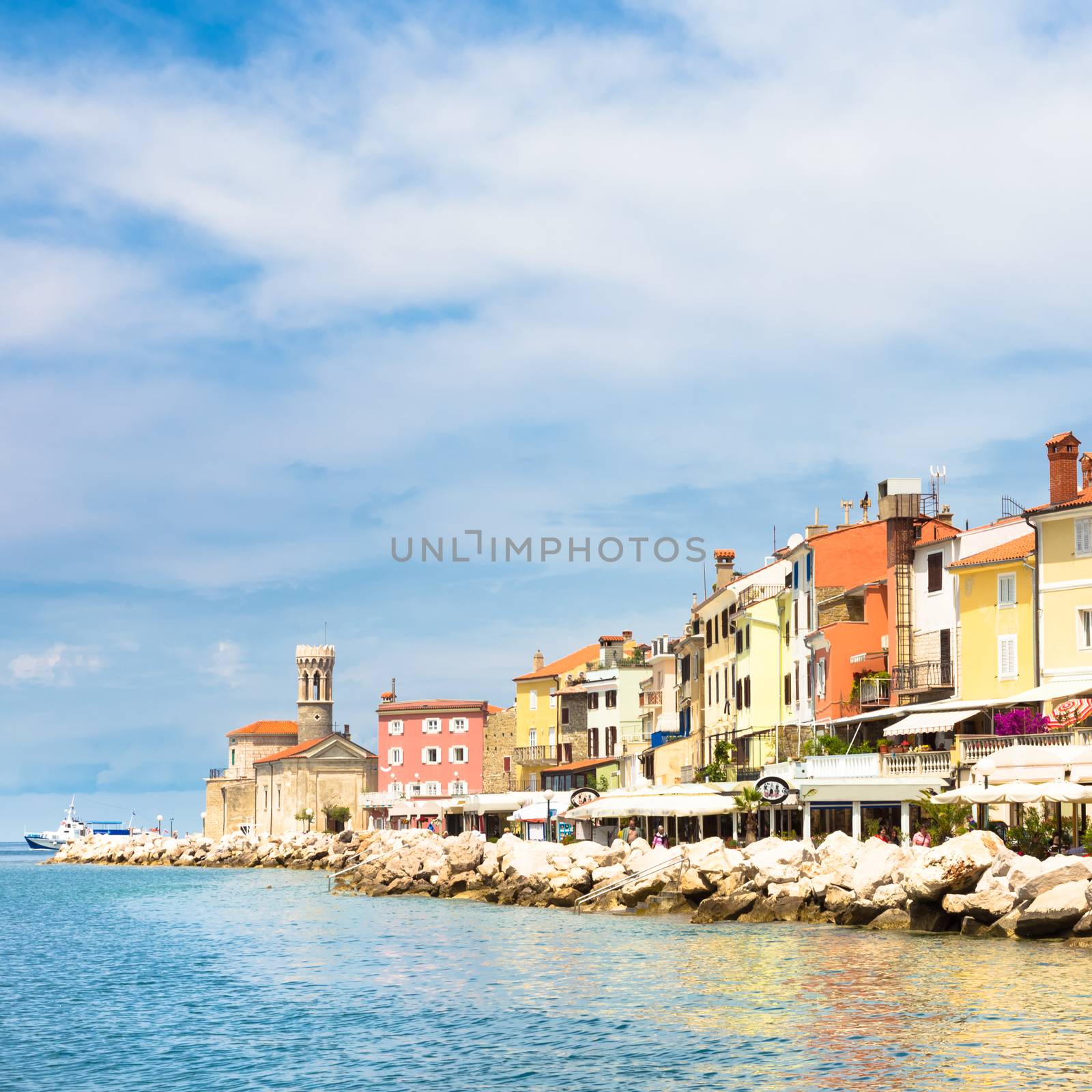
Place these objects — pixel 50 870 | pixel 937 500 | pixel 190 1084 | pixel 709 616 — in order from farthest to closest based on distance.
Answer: pixel 50 870 → pixel 709 616 → pixel 937 500 → pixel 190 1084

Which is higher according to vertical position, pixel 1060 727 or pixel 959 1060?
pixel 1060 727

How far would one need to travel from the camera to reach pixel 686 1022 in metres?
24.0

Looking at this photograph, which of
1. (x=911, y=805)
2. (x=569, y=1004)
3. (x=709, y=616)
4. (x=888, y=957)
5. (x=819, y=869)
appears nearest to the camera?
(x=569, y=1004)

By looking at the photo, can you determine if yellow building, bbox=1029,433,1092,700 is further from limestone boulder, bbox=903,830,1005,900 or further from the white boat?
the white boat

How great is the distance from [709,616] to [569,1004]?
43.9m

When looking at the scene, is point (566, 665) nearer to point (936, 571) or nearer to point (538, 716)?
point (538, 716)

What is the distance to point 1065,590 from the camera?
147 feet

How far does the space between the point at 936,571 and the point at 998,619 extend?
4.18 m

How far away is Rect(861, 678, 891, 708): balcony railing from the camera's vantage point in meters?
51.4

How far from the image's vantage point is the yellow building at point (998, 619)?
1813 inches

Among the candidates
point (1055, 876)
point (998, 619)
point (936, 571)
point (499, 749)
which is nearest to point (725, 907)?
point (1055, 876)

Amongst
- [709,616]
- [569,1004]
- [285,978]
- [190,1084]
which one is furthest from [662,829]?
[190,1084]

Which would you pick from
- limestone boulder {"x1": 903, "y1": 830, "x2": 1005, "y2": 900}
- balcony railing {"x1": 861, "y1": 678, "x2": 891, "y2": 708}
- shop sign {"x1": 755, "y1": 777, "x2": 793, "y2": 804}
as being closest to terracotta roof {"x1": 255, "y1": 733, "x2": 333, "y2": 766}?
balcony railing {"x1": 861, "y1": 678, "x2": 891, "y2": 708}

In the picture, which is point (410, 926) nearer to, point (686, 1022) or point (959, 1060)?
point (686, 1022)
